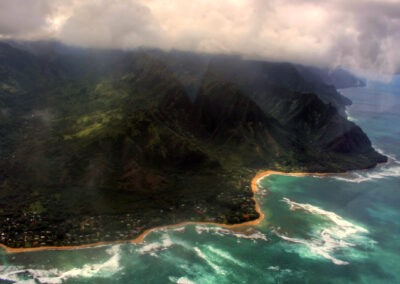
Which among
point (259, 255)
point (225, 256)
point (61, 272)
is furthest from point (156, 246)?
point (259, 255)

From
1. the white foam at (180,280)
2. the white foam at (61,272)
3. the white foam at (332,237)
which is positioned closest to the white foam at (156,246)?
the white foam at (61,272)

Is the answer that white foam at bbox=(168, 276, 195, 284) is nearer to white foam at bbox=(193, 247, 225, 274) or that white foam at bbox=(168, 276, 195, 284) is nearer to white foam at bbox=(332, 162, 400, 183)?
white foam at bbox=(193, 247, 225, 274)

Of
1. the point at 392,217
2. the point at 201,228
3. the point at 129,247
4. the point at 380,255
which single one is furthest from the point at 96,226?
the point at 392,217

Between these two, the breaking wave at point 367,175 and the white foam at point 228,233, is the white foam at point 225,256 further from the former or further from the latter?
the breaking wave at point 367,175

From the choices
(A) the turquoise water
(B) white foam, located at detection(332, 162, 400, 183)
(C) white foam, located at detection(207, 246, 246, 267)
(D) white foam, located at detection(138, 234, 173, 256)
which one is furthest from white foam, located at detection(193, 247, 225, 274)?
(B) white foam, located at detection(332, 162, 400, 183)

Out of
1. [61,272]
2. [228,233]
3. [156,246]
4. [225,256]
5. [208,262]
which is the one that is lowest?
[208,262]

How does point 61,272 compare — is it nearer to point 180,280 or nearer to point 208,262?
point 180,280
